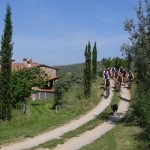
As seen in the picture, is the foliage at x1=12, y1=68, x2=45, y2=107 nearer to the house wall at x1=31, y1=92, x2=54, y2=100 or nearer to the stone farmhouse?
the stone farmhouse

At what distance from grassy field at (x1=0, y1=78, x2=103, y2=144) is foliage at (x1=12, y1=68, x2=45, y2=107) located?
1136 mm


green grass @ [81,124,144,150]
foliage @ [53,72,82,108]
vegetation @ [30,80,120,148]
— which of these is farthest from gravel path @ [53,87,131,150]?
foliage @ [53,72,82,108]

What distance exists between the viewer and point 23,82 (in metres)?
28.8

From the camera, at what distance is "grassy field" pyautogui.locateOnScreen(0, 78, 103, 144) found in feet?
62.7

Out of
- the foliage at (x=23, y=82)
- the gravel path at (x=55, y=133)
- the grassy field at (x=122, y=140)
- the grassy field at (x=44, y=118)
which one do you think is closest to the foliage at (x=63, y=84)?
the grassy field at (x=44, y=118)

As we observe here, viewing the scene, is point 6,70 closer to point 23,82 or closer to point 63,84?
point 23,82

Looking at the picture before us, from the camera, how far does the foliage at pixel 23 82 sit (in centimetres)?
2764

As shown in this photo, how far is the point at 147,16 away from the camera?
19.4m

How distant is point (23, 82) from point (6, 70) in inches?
124

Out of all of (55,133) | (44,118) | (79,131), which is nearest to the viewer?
(79,131)

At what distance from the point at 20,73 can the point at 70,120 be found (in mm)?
7312

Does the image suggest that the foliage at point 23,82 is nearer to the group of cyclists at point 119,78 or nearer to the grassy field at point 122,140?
the group of cyclists at point 119,78

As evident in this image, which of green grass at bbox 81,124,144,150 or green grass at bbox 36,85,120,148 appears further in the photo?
green grass at bbox 36,85,120,148

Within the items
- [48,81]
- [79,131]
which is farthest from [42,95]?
[79,131]
